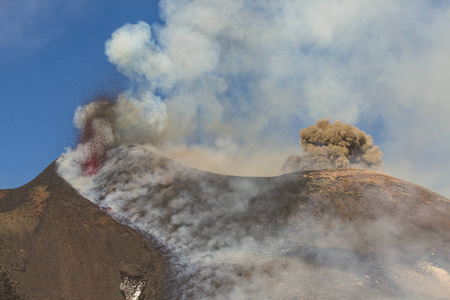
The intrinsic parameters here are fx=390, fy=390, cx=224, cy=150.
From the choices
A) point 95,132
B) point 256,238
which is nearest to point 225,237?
point 256,238

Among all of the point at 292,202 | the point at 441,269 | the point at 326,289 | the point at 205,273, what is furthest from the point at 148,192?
the point at 441,269

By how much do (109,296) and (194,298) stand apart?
3106 mm

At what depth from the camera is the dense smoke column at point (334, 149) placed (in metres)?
27.1

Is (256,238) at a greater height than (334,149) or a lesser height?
lesser

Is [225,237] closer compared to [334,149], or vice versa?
[225,237]

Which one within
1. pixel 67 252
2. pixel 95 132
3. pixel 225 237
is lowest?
pixel 67 252

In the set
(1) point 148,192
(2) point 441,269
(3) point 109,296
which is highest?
(1) point 148,192

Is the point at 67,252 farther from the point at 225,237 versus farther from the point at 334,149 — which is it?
the point at 334,149

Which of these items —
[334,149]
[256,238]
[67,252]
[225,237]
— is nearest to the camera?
[256,238]

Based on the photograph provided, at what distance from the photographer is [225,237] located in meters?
13.2

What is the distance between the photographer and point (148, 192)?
1501cm

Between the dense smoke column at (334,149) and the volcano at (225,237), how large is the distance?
11929 millimetres

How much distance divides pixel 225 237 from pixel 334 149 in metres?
16.4

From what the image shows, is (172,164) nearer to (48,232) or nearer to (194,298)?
(48,232)
